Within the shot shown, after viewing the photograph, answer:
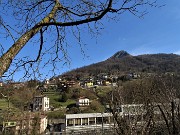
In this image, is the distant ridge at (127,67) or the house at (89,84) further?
the house at (89,84)

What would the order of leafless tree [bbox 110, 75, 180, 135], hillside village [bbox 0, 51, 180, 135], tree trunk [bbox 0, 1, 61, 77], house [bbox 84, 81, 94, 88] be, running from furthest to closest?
1. house [bbox 84, 81, 94, 88]
2. leafless tree [bbox 110, 75, 180, 135]
3. hillside village [bbox 0, 51, 180, 135]
4. tree trunk [bbox 0, 1, 61, 77]

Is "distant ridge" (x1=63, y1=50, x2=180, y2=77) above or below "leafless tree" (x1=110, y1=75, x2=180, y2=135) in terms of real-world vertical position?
above

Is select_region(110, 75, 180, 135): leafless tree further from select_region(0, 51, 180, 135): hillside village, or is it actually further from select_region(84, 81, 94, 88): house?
select_region(84, 81, 94, 88): house

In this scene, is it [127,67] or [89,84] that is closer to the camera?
[127,67]

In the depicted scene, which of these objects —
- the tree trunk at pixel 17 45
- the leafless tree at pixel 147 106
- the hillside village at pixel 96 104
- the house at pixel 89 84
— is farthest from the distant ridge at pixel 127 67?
the tree trunk at pixel 17 45

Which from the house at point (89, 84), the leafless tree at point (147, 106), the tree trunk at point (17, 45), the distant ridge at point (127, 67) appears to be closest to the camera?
the tree trunk at point (17, 45)

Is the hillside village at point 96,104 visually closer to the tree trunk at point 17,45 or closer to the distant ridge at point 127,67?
the distant ridge at point 127,67

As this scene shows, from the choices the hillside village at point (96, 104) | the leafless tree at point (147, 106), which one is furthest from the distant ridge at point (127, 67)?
the leafless tree at point (147, 106)

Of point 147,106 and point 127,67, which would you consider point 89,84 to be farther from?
point 147,106

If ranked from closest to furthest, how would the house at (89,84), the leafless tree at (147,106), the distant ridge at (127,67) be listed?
the leafless tree at (147,106)
the distant ridge at (127,67)
the house at (89,84)

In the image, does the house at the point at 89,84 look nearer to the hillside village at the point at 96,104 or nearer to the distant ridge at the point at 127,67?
the distant ridge at the point at 127,67

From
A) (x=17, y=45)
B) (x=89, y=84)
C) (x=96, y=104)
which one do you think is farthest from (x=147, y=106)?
(x=89, y=84)

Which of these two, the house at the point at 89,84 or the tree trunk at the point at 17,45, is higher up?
the house at the point at 89,84

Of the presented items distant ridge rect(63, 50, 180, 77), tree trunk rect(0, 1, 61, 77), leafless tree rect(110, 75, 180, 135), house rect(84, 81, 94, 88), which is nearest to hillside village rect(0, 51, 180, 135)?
leafless tree rect(110, 75, 180, 135)
